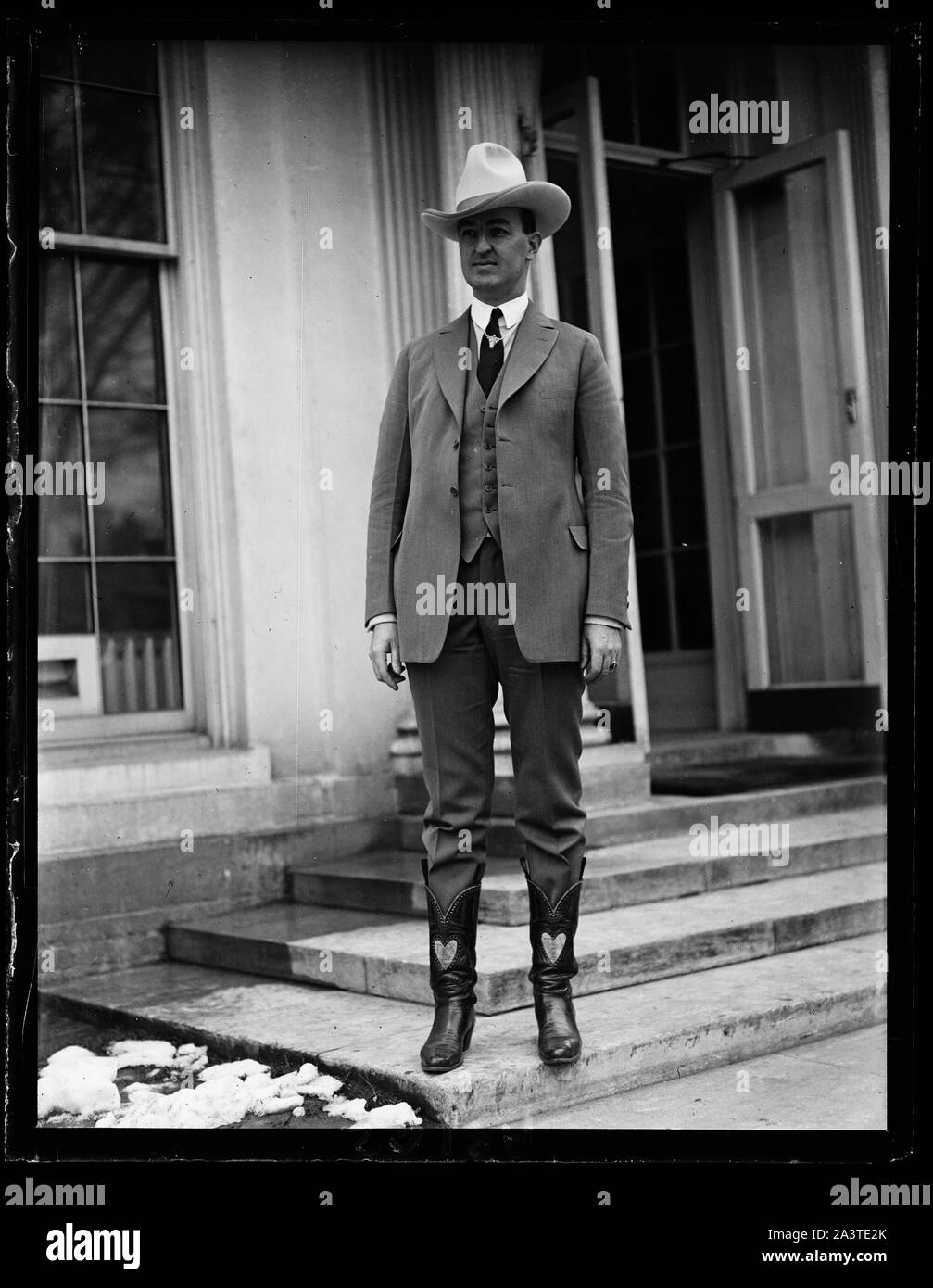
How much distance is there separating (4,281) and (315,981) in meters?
2.10

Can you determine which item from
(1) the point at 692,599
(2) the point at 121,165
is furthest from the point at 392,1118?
(1) the point at 692,599

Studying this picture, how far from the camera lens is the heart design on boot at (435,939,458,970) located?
3.31 metres

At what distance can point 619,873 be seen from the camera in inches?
178

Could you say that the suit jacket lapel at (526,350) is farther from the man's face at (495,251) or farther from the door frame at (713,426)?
the door frame at (713,426)

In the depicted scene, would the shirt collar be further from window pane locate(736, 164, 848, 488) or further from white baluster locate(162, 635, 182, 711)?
window pane locate(736, 164, 848, 488)

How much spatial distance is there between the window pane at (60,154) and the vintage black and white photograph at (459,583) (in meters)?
0.02

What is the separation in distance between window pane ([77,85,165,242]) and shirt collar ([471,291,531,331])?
2148 mm

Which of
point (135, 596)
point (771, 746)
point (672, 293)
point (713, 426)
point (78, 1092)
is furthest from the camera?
point (672, 293)

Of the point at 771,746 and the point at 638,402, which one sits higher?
the point at 638,402

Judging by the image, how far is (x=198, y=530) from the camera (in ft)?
16.9

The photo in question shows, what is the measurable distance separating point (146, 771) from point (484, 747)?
189cm

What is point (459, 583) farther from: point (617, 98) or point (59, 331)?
point (617, 98)
